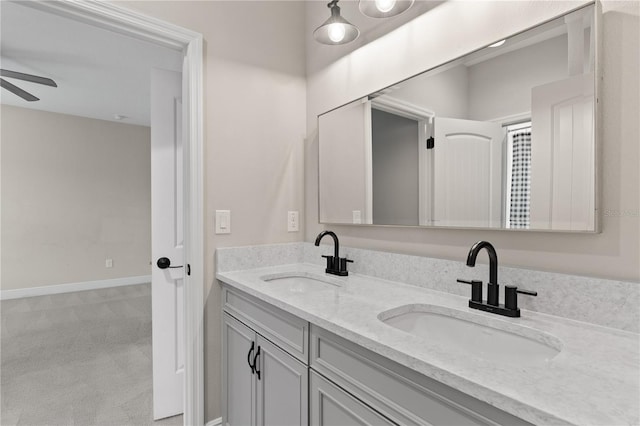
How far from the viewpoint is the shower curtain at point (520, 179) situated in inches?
43.8

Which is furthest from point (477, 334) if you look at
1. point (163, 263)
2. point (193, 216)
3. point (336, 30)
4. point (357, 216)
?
point (163, 263)

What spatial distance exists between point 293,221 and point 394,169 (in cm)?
76

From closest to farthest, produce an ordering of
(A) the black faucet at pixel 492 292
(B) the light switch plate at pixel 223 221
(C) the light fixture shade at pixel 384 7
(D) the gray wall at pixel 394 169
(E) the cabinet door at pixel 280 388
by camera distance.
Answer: (A) the black faucet at pixel 492 292 → (E) the cabinet door at pixel 280 388 → (C) the light fixture shade at pixel 384 7 → (D) the gray wall at pixel 394 169 → (B) the light switch plate at pixel 223 221

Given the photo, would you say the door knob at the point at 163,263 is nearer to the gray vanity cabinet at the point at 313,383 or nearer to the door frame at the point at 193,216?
the door frame at the point at 193,216

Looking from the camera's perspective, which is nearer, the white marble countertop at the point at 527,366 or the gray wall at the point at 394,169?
the white marble countertop at the point at 527,366

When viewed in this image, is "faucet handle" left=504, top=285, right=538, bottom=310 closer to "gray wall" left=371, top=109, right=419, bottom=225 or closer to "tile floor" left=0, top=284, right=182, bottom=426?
"gray wall" left=371, top=109, right=419, bottom=225

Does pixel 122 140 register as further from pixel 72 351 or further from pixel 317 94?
pixel 317 94

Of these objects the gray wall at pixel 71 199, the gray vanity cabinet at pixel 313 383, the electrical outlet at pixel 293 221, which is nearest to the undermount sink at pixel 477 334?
the gray vanity cabinet at pixel 313 383

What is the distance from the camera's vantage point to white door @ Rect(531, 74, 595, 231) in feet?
3.24

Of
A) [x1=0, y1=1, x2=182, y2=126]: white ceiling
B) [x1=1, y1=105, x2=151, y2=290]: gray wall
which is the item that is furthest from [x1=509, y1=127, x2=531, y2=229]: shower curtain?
[x1=1, y1=105, x2=151, y2=290]: gray wall

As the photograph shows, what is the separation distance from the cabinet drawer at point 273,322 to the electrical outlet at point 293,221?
0.56 meters

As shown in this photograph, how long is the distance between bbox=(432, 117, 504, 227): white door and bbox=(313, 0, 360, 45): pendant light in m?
0.65

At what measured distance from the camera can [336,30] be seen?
64.7 inches

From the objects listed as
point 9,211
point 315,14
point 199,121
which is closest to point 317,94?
point 315,14
